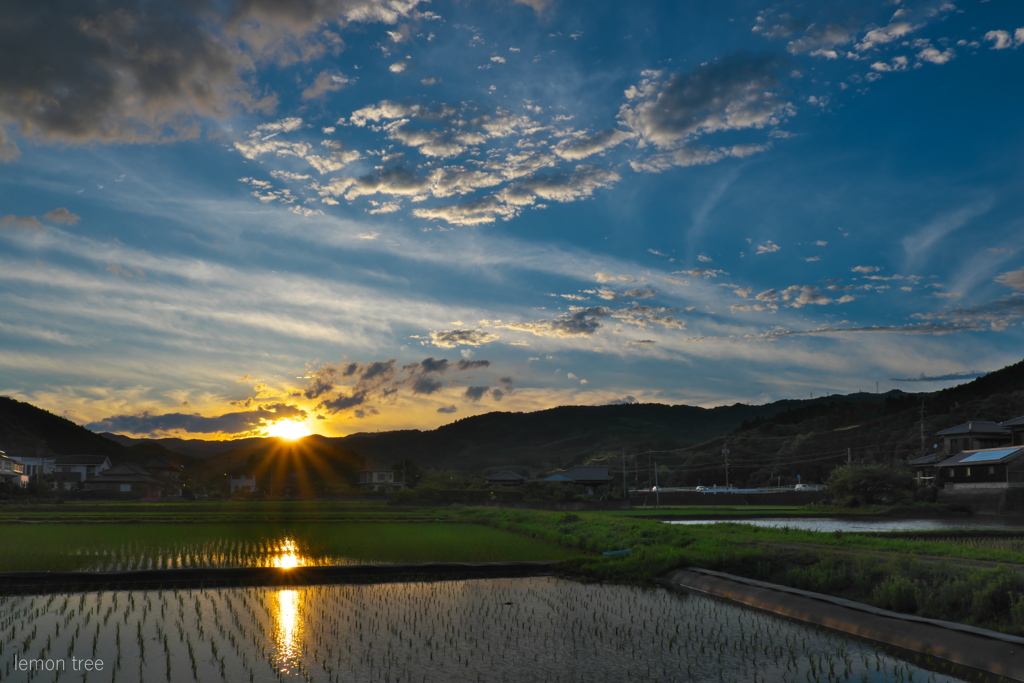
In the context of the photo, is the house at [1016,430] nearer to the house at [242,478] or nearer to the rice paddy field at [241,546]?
the rice paddy field at [241,546]

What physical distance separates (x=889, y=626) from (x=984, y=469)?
44.4 meters

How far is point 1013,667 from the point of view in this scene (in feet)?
25.6

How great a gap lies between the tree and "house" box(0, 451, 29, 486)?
241 ft

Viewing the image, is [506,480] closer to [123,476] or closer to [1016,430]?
[123,476]

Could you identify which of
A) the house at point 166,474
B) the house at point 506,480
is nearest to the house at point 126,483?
the house at point 166,474

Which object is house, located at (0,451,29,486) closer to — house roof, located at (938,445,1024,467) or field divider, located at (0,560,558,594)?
field divider, located at (0,560,558,594)

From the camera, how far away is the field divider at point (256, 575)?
47.9 feet

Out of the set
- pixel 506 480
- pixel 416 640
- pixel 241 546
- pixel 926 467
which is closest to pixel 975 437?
pixel 926 467

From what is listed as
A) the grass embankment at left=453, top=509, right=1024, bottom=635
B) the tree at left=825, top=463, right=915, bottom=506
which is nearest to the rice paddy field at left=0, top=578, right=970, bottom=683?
the grass embankment at left=453, top=509, right=1024, bottom=635

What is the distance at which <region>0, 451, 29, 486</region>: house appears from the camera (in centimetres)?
6736

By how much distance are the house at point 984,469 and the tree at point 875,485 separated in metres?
2.94

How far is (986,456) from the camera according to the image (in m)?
45.7

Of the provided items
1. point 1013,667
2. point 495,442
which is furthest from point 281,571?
point 495,442

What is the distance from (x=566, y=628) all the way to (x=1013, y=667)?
237 inches
